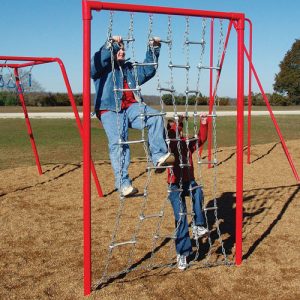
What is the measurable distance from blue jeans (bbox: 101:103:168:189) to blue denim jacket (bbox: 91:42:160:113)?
0.34 ft

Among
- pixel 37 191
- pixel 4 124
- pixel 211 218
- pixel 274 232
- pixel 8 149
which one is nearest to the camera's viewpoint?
pixel 274 232

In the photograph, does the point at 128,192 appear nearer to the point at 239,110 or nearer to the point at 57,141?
the point at 239,110

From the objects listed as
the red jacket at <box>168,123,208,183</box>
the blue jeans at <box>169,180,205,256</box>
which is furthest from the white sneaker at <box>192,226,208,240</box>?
the red jacket at <box>168,123,208,183</box>

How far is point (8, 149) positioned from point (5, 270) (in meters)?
10.9

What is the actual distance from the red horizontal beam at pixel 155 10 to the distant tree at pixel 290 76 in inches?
2067

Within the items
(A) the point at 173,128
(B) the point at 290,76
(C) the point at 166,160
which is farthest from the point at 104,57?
(B) the point at 290,76

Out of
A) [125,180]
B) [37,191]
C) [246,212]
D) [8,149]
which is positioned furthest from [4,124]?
[125,180]

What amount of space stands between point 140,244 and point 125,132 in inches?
60.6

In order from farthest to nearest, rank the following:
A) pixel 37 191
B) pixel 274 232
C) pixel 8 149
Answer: pixel 8 149 → pixel 37 191 → pixel 274 232

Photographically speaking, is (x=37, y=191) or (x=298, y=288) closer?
(x=298, y=288)

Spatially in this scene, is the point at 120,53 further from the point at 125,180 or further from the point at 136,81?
the point at 125,180

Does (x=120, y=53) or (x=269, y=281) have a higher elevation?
(x=120, y=53)

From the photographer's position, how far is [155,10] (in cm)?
393

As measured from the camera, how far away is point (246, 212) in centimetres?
680
